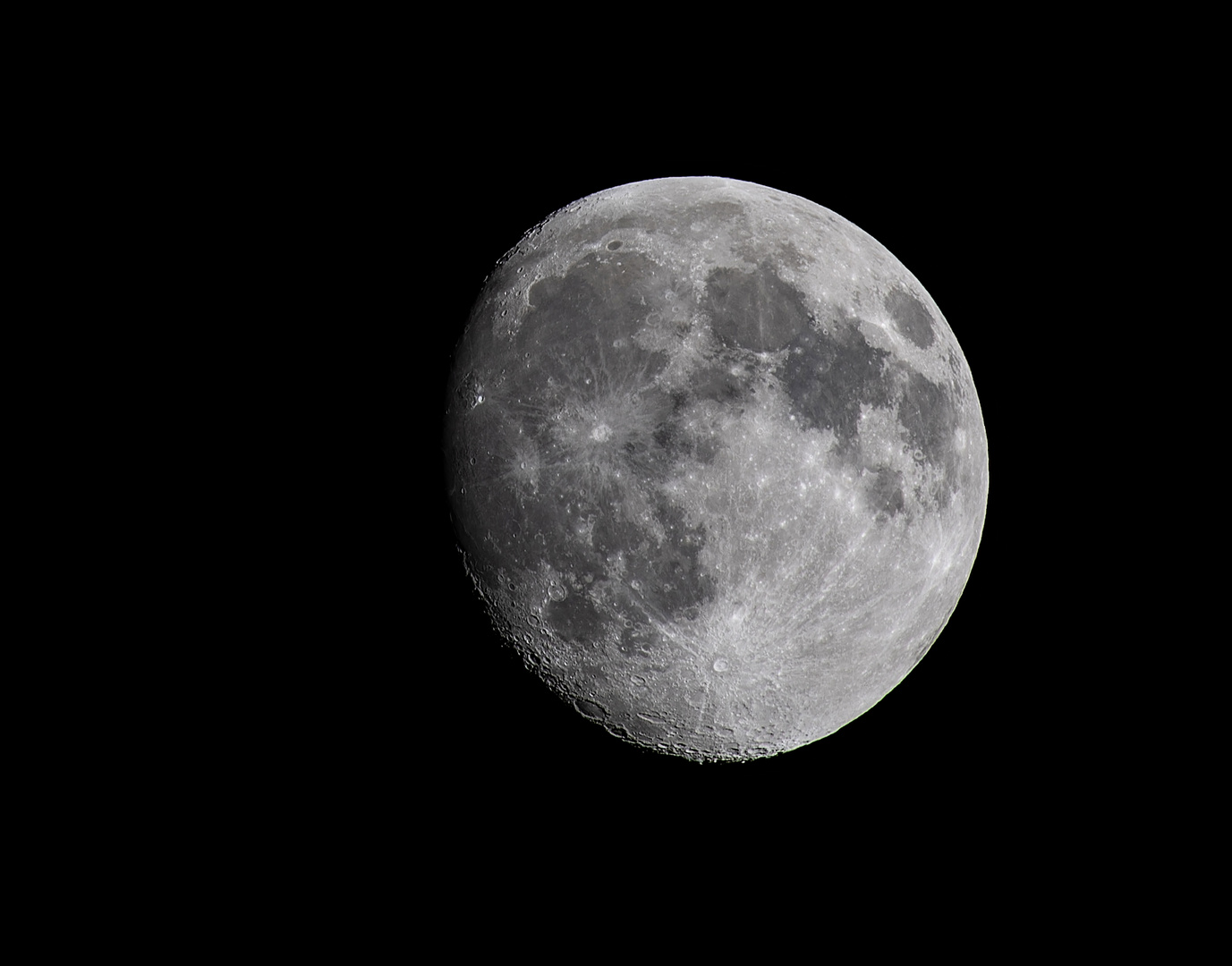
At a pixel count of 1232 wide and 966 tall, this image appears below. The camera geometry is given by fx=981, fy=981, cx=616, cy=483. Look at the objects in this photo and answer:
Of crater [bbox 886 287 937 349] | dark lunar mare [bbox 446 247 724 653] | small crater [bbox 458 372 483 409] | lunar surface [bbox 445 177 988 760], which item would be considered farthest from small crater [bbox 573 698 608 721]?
crater [bbox 886 287 937 349]

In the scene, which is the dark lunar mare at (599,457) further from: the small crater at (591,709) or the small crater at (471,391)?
the small crater at (591,709)

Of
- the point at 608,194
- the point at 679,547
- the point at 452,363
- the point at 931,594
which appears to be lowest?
the point at 679,547

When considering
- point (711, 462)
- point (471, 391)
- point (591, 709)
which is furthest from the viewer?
point (591, 709)

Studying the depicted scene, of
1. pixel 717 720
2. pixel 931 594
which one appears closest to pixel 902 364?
pixel 931 594

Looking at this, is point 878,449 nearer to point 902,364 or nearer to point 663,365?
point 902,364

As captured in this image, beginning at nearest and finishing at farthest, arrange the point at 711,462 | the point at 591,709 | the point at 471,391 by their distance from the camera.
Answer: the point at 711,462 → the point at 471,391 → the point at 591,709

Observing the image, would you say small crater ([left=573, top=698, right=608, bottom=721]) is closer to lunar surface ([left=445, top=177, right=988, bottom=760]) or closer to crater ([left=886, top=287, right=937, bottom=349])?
lunar surface ([left=445, top=177, right=988, bottom=760])

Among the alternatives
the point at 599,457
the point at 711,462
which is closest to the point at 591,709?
the point at 599,457

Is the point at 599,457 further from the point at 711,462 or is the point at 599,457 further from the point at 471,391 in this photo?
the point at 471,391

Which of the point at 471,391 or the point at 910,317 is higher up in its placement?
the point at 910,317
